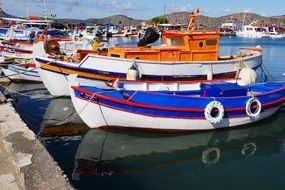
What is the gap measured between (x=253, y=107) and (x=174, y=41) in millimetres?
5158

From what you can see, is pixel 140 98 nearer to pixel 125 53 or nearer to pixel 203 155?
pixel 203 155

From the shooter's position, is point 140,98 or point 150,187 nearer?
point 150,187

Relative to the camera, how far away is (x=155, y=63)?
13.2 m

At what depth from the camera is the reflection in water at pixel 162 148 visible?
8.20 metres

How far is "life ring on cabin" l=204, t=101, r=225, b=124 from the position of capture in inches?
388

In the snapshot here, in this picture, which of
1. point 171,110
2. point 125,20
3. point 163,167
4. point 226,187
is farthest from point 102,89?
point 125,20

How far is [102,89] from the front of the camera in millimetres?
10008

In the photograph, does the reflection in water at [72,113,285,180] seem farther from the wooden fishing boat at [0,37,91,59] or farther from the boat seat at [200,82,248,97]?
the wooden fishing boat at [0,37,91,59]

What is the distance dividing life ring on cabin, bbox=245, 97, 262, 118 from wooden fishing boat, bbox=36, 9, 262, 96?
11.7 ft

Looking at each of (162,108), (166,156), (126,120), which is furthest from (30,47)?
(166,156)

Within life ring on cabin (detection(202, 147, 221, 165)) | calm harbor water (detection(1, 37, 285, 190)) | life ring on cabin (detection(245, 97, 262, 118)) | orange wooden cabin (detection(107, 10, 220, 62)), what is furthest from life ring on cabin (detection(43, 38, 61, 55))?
life ring on cabin (detection(202, 147, 221, 165))

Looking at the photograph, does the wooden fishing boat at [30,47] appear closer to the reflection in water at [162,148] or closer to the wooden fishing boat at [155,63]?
the wooden fishing boat at [155,63]

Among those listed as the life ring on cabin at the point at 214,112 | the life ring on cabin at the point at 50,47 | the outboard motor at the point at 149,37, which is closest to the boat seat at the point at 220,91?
the life ring on cabin at the point at 214,112

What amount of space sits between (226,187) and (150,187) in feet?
5.20
